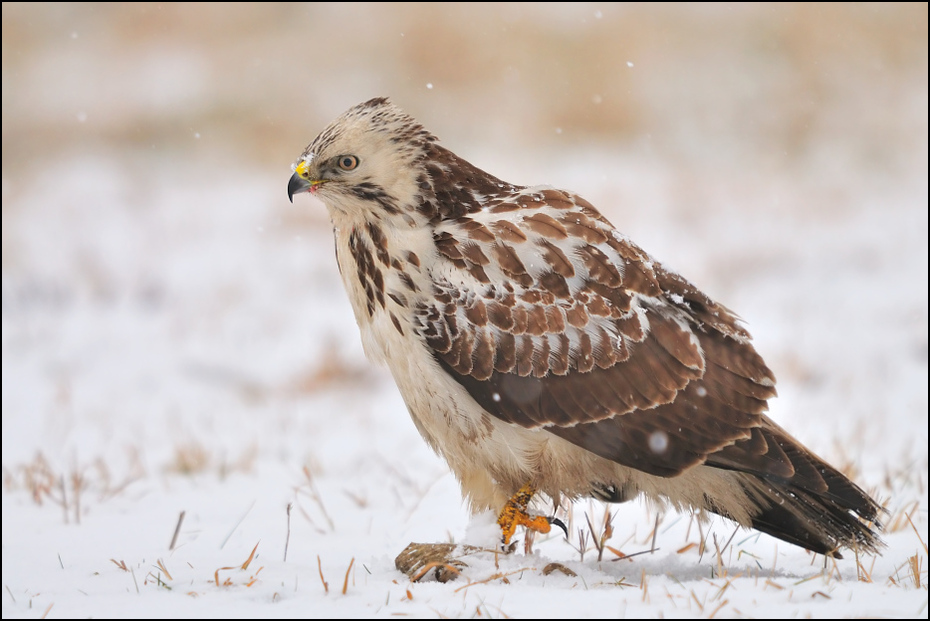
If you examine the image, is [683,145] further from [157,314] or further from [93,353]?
[93,353]

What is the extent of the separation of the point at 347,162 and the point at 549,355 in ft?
3.63

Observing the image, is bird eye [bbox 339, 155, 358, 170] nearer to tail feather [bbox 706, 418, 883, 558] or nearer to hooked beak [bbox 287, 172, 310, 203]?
hooked beak [bbox 287, 172, 310, 203]

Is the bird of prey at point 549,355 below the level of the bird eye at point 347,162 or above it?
below

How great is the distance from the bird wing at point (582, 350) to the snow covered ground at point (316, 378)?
462mm

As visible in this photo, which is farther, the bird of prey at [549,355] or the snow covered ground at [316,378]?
the bird of prey at [549,355]

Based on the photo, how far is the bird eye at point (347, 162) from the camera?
367cm

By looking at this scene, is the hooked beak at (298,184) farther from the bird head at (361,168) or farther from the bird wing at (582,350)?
the bird wing at (582,350)

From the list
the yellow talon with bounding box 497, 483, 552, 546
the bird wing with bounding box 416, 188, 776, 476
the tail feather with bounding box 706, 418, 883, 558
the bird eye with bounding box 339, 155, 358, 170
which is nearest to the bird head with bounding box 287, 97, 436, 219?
the bird eye with bounding box 339, 155, 358, 170

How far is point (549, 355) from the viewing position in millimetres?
3424

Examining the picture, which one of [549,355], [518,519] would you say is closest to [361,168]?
[549,355]

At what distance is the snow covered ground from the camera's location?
3025mm

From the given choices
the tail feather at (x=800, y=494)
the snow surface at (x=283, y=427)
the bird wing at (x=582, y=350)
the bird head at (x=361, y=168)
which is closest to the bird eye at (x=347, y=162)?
the bird head at (x=361, y=168)

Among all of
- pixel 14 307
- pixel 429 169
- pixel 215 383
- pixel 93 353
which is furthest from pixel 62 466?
pixel 14 307

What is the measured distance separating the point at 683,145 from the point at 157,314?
7.72 m
